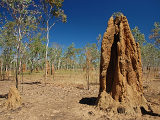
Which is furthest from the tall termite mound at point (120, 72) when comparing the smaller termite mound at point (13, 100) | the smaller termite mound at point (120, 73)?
the smaller termite mound at point (13, 100)

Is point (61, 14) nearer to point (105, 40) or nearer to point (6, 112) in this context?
point (105, 40)

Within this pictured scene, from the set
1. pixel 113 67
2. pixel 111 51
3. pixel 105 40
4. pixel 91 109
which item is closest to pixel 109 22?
pixel 105 40

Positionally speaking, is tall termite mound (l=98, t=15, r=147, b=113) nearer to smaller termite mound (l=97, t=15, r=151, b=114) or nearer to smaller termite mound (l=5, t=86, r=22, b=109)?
smaller termite mound (l=97, t=15, r=151, b=114)

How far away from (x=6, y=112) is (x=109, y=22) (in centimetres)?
825

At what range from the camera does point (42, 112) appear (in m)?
7.16

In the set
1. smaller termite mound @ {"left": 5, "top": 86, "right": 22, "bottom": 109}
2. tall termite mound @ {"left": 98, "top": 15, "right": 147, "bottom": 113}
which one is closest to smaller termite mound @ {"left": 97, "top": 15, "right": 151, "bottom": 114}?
tall termite mound @ {"left": 98, "top": 15, "right": 147, "bottom": 113}

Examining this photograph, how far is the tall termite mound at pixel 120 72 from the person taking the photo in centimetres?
725

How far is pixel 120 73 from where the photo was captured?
743 cm

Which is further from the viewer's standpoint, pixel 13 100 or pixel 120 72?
pixel 13 100

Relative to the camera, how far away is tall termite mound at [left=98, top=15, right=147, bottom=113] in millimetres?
7248

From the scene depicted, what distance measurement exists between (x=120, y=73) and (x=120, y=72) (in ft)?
0.23

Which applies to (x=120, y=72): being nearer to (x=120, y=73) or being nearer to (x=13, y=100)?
(x=120, y=73)

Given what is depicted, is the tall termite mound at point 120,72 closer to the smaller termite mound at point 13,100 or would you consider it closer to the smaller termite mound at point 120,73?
the smaller termite mound at point 120,73

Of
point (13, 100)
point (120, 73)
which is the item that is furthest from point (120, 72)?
point (13, 100)
